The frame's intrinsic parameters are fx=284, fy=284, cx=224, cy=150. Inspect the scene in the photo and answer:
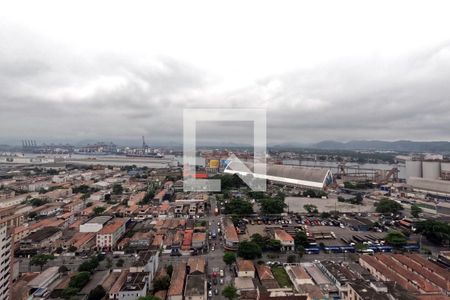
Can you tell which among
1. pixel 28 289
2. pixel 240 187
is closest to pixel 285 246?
pixel 28 289

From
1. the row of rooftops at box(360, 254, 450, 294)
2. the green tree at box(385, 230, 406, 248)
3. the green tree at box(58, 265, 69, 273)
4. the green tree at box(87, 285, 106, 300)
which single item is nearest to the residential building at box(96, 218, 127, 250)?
the green tree at box(58, 265, 69, 273)

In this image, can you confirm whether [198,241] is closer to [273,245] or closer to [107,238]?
[273,245]

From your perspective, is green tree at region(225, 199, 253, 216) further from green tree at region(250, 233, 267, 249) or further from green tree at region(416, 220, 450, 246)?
green tree at region(416, 220, 450, 246)

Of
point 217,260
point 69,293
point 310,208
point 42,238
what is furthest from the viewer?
point 310,208

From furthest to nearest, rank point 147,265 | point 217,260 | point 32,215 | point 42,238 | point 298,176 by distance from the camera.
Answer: point 298,176, point 32,215, point 42,238, point 217,260, point 147,265

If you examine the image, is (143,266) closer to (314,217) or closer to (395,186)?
(314,217)

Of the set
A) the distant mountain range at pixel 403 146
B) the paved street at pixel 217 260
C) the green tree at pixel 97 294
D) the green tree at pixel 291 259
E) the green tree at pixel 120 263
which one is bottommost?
the paved street at pixel 217 260

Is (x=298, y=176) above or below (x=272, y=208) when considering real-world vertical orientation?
above

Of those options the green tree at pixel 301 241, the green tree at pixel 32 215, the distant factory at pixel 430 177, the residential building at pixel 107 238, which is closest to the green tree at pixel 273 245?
the green tree at pixel 301 241

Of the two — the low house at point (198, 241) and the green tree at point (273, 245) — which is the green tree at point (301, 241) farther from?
the low house at point (198, 241)

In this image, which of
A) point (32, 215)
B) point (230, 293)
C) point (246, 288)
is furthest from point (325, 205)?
point (32, 215)

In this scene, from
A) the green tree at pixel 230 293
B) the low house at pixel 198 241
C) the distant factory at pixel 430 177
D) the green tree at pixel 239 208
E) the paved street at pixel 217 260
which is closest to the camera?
the green tree at pixel 230 293

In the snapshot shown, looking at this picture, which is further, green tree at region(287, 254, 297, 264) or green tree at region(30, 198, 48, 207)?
green tree at region(30, 198, 48, 207)
